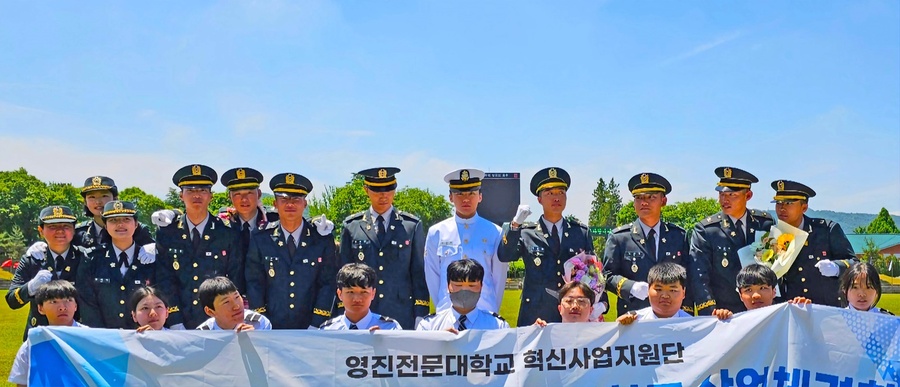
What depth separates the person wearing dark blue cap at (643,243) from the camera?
830 centimetres

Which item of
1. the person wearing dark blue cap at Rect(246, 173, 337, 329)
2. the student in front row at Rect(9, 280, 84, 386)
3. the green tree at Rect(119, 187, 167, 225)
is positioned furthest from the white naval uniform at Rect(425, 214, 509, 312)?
the green tree at Rect(119, 187, 167, 225)

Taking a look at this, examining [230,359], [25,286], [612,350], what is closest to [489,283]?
[612,350]

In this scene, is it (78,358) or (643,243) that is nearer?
(78,358)

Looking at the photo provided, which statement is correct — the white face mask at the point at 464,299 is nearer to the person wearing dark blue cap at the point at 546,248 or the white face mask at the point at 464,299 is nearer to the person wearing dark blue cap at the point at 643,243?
the person wearing dark blue cap at the point at 546,248

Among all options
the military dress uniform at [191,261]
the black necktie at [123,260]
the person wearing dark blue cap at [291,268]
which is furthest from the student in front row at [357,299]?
the black necktie at [123,260]

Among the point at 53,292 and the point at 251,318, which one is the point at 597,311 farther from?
the point at 53,292

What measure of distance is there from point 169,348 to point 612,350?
376cm

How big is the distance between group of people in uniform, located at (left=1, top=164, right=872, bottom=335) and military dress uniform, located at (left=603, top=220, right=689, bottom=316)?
16 millimetres

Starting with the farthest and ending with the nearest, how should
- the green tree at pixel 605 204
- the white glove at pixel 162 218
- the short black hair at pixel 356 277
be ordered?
1. the green tree at pixel 605 204
2. the white glove at pixel 162 218
3. the short black hair at pixel 356 277

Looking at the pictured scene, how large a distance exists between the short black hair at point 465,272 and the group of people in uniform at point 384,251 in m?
1.14

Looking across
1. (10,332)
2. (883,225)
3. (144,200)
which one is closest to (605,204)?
(883,225)

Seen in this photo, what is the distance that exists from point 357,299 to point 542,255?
8.23ft

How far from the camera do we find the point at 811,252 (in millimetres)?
8586

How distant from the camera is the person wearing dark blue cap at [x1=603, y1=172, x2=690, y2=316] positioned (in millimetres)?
8305
